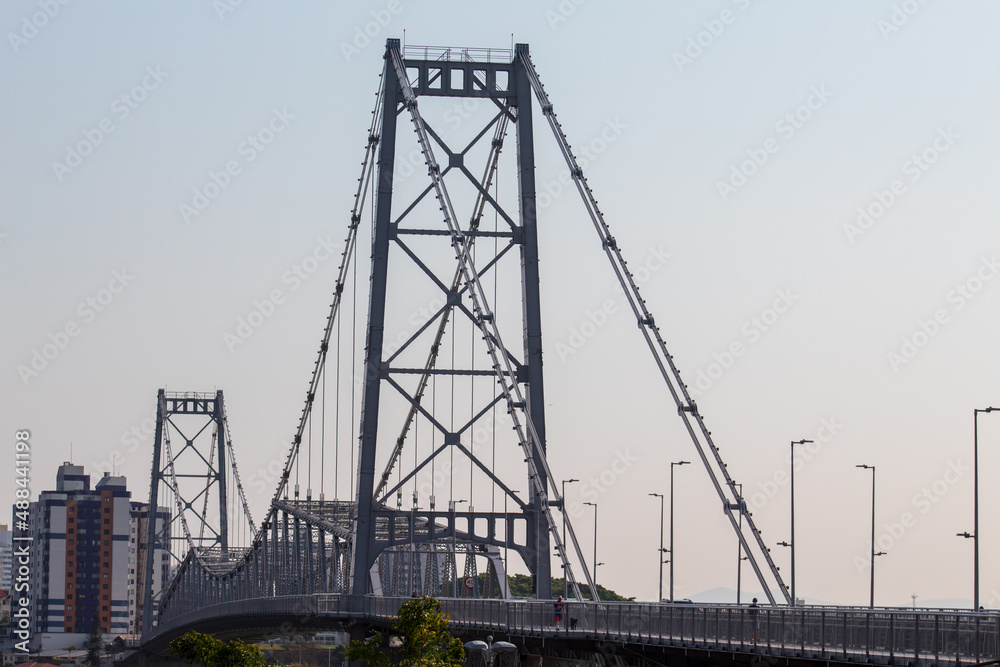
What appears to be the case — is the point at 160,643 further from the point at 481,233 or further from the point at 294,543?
the point at 481,233

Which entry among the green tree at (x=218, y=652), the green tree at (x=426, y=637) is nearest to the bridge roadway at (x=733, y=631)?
the green tree at (x=426, y=637)

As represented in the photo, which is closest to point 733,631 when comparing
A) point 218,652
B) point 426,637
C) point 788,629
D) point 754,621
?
point 754,621

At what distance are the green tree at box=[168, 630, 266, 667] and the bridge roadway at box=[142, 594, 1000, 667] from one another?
3328cm

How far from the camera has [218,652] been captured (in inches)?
3804

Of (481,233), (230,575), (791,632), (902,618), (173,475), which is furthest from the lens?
(173,475)

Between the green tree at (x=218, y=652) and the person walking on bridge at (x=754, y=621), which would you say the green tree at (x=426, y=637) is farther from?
the green tree at (x=218, y=652)

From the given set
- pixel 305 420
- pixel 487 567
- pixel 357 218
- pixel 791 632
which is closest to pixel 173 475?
pixel 305 420

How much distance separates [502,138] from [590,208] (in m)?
8.14

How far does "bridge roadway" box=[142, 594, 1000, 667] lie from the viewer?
3544 centimetres

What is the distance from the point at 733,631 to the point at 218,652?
2349 inches

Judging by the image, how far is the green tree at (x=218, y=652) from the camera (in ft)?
309

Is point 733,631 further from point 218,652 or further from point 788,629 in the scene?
point 218,652

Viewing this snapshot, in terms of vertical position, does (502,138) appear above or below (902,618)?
above

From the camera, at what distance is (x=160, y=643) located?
141m
